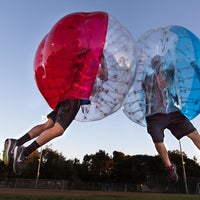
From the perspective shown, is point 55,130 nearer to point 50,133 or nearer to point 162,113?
point 50,133

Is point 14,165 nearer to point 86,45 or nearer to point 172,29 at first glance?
point 86,45

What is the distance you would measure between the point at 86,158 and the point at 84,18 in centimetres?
4784

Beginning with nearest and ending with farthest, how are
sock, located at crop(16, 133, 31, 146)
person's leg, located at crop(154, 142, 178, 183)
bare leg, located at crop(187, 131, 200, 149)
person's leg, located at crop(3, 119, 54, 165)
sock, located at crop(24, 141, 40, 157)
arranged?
sock, located at crop(24, 141, 40, 157) < person's leg, located at crop(3, 119, 54, 165) < sock, located at crop(16, 133, 31, 146) < person's leg, located at crop(154, 142, 178, 183) < bare leg, located at crop(187, 131, 200, 149)

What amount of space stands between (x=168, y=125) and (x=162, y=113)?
367 millimetres

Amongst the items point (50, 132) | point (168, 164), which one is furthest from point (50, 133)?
point (168, 164)

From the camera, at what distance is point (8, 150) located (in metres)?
5.13

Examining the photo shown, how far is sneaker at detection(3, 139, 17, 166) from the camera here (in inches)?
199

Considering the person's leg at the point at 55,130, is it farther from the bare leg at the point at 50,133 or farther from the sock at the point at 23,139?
the sock at the point at 23,139

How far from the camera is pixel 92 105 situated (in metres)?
5.45

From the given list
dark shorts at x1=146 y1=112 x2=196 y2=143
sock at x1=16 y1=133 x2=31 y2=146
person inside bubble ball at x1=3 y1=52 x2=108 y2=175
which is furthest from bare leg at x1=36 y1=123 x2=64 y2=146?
dark shorts at x1=146 y1=112 x2=196 y2=143

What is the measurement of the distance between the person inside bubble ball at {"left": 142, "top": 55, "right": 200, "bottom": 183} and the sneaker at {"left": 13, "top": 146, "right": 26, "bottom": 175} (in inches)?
86.7

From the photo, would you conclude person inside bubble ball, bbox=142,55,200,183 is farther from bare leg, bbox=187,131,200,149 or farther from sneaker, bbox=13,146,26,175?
sneaker, bbox=13,146,26,175

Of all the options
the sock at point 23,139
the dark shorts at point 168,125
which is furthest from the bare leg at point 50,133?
the dark shorts at point 168,125

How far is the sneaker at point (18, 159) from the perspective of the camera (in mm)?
4875
